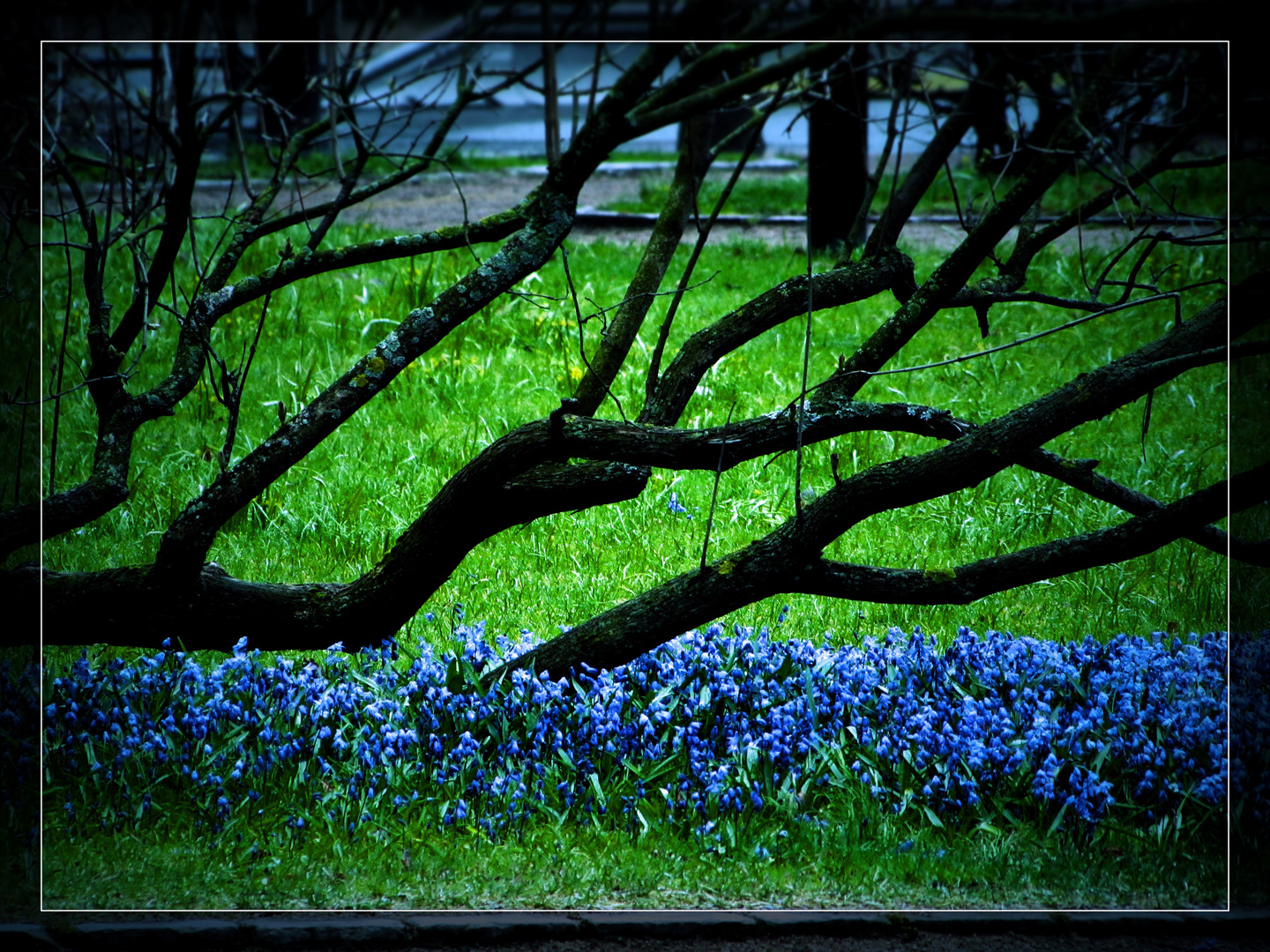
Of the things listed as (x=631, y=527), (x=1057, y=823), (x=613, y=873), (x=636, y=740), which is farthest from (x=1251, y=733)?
(x=631, y=527)

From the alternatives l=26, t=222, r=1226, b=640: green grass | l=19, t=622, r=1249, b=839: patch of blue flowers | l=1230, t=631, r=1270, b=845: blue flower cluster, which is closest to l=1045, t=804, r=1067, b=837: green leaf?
l=19, t=622, r=1249, b=839: patch of blue flowers

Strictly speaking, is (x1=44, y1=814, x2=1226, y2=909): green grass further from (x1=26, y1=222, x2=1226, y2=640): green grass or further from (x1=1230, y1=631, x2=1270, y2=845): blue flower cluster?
(x1=26, y1=222, x2=1226, y2=640): green grass

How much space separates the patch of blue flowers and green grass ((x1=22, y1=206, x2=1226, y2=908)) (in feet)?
0.34

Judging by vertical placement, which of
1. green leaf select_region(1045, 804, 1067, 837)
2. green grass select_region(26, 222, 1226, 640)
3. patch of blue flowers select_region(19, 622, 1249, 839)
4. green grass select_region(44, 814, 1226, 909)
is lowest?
green grass select_region(44, 814, 1226, 909)

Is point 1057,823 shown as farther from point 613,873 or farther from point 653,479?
point 653,479

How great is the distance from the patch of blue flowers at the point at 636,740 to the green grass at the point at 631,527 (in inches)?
4.1

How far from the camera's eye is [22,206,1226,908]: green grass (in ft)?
9.57

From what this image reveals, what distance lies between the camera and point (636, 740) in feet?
10.9

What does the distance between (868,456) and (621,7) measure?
104 inches

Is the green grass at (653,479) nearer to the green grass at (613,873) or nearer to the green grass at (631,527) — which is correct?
the green grass at (631,527)

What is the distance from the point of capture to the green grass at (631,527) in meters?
2.92

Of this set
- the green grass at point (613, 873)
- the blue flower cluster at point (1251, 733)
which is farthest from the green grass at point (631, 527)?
the blue flower cluster at point (1251, 733)

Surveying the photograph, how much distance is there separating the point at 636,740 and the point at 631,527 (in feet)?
5.18

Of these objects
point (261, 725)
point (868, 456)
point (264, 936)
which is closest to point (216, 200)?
point (868, 456)
